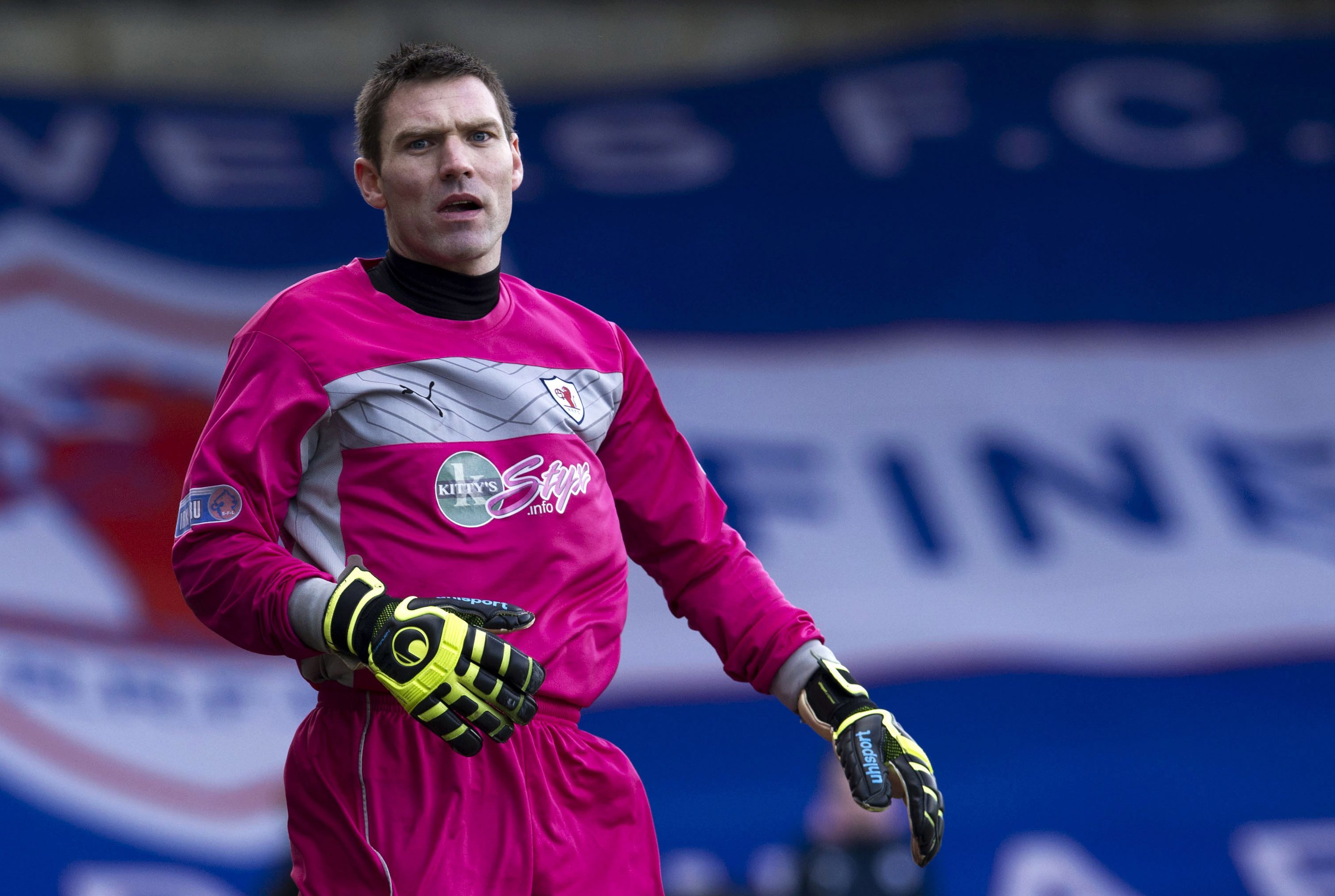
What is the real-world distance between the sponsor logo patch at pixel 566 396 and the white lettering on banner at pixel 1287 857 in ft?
15.3

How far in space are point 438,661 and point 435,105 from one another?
841 millimetres

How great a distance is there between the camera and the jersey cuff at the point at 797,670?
2.37m

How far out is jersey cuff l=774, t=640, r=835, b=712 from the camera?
237 cm

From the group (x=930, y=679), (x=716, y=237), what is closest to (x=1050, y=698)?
(x=930, y=679)

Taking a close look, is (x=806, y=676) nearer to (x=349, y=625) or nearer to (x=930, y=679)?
(x=349, y=625)

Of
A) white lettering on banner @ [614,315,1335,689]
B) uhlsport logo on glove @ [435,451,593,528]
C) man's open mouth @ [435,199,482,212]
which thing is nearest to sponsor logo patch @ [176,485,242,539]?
uhlsport logo on glove @ [435,451,593,528]

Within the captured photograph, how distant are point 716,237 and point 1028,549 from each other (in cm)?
205

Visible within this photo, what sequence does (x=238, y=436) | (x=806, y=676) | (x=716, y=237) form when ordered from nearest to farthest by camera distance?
1. (x=238, y=436)
2. (x=806, y=676)
3. (x=716, y=237)

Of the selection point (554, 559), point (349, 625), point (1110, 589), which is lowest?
point (349, 625)

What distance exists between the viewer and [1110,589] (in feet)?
22.0

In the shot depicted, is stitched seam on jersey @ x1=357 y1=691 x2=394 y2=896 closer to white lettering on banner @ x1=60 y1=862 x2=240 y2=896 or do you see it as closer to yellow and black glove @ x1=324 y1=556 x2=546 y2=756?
yellow and black glove @ x1=324 y1=556 x2=546 y2=756

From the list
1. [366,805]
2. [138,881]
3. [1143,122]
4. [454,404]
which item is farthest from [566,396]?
[1143,122]

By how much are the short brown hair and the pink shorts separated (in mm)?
812

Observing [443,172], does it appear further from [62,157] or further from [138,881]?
[62,157]
